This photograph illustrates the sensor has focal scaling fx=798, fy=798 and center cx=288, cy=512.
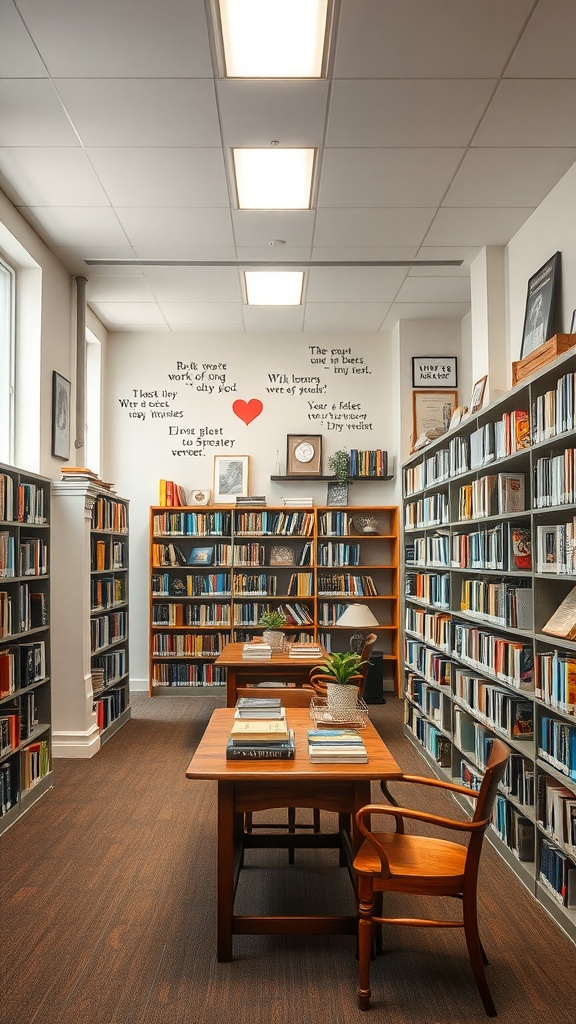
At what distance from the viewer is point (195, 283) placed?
6.75m

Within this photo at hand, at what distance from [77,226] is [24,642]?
9.44ft

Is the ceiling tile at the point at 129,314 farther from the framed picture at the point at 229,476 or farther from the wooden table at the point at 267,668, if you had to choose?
the wooden table at the point at 267,668

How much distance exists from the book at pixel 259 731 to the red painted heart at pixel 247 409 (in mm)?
5453

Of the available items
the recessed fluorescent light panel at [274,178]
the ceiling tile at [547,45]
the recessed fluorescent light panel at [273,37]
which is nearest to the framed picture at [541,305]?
the ceiling tile at [547,45]

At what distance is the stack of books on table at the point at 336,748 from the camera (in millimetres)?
2823

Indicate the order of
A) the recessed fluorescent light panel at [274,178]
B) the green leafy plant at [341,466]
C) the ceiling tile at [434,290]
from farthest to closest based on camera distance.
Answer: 1. the green leafy plant at [341,466]
2. the ceiling tile at [434,290]
3. the recessed fluorescent light panel at [274,178]

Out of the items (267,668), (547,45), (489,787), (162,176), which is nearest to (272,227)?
(162,176)

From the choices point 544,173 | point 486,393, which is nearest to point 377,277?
point 486,393

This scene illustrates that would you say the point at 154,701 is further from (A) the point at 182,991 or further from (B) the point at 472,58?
(B) the point at 472,58

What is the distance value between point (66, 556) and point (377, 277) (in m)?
3.38

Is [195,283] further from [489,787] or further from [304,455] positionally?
[489,787]

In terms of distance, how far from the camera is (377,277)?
661 centimetres

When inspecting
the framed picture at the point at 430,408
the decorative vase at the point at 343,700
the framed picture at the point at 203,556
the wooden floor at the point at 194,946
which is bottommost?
the wooden floor at the point at 194,946

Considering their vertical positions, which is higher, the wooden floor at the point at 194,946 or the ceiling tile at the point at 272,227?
the ceiling tile at the point at 272,227
